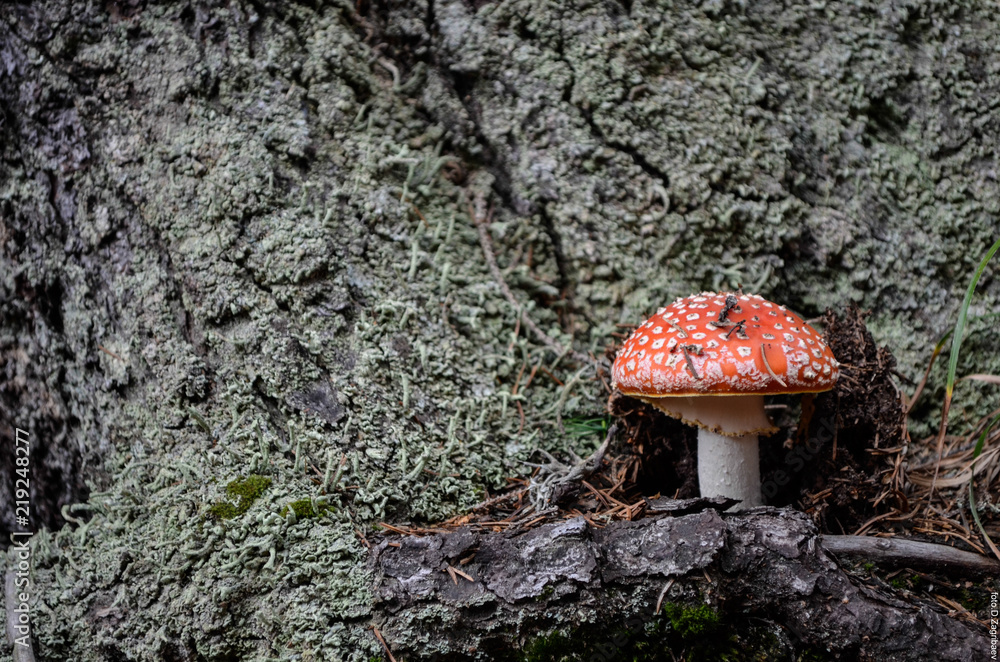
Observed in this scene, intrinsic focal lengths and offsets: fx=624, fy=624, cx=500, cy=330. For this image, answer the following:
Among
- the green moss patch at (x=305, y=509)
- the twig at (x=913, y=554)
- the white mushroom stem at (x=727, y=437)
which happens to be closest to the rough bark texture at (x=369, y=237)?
the green moss patch at (x=305, y=509)

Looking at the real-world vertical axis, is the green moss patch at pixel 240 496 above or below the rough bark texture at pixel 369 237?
below

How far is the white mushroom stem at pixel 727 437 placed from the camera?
2371 millimetres

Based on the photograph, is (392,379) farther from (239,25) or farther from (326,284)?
(239,25)

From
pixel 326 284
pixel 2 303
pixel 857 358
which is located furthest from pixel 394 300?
pixel 857 358

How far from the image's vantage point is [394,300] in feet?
8.91

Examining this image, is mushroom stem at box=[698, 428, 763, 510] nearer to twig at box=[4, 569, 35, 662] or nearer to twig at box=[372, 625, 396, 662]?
twig at box=[372, 625, 396, 662]

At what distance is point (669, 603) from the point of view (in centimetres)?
191

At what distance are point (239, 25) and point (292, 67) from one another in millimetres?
284

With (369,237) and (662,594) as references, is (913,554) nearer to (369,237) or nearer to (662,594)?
(662,594)

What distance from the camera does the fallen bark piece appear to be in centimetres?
187

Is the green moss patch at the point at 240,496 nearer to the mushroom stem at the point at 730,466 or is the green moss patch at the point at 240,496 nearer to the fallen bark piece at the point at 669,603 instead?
the fallen bark piece at the point at 669,603

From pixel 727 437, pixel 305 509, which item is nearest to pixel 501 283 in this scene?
pixel 727 437

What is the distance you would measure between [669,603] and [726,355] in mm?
801

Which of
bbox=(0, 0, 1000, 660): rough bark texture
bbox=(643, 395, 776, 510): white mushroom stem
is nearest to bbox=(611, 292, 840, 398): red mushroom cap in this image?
bbox=(643, 395, 776, 510): white mushroom stem
